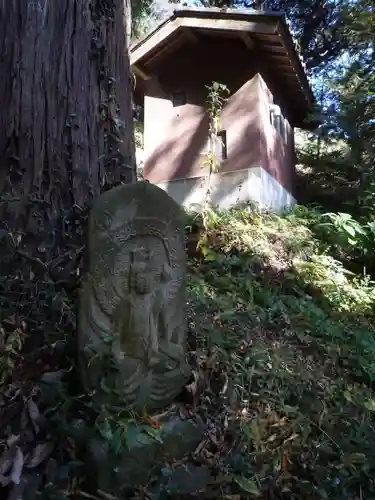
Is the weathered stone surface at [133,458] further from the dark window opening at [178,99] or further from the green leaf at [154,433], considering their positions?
the dark window opening at [178,99]

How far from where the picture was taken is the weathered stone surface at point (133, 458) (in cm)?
239

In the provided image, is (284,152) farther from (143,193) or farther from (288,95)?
(143,193)

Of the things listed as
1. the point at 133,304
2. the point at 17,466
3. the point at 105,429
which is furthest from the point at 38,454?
the point at 133,304

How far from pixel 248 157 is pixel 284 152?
235cm

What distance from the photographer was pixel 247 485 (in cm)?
267

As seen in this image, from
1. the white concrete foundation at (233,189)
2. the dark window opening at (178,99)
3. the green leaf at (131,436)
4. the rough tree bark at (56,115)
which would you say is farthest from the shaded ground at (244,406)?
the dark window opening at (178,99)

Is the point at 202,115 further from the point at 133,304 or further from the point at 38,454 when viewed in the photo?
the point at 38,454

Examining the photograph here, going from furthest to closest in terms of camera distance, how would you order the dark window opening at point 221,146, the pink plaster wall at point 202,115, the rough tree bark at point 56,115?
the dark window opening at point 221,146 → the pink plaster wall at point 202,115 → the rough tree bark at point 56,115

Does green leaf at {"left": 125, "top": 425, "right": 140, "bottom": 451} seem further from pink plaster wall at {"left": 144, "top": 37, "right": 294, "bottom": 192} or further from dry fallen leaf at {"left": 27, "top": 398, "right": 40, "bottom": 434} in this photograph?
pink plaster wall at {"left": 144, "top": 37, "right": 294, "bottom": 192}

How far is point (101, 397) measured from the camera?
100 inches

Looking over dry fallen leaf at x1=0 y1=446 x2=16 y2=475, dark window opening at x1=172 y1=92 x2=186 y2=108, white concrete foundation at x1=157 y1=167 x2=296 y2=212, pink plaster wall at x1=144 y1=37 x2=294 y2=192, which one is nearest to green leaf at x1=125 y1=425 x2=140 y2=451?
dry fallen leaf at x1=0 y1=446 x2=16 y2=475

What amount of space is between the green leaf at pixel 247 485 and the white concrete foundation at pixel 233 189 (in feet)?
20.6

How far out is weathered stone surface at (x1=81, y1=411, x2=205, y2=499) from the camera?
2.39 meters

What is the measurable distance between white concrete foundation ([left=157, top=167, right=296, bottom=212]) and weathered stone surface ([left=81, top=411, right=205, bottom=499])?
629cm
